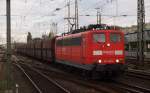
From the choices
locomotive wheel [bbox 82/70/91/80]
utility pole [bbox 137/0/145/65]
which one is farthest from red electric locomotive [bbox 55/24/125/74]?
utility pole [bbox 137/0/145/65]

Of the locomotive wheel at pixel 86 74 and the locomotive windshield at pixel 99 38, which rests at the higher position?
the locomotive windshield at pixel 99 38

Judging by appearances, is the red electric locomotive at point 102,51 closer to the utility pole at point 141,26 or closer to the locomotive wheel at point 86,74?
the locomotive wheel at point 86,74

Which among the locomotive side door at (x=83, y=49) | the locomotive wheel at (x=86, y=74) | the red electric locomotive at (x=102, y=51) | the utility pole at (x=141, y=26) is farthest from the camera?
the utility pole at (x=141, y=26)

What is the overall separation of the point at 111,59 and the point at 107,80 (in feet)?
6.61

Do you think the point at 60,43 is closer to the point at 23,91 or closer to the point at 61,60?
the point at 61,60

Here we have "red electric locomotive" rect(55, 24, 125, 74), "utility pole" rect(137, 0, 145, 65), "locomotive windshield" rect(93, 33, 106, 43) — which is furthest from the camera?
"utility pole" rect(137, 0, 145, 65)

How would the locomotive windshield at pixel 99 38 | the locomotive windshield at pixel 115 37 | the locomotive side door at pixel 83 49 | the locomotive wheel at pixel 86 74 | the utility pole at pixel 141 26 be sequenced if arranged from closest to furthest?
the locomotive windshield at pixel 99 38
the locomotive windshield at pixel 115 37
the locomotive side door at pixel 83 49
the locomotive wheel at pixel 86 74
the utility pole at pixel 141 26

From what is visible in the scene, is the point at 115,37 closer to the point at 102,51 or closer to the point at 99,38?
the point at 99,38

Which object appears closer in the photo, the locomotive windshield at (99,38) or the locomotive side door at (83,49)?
the locomotive windshield at (99,38)

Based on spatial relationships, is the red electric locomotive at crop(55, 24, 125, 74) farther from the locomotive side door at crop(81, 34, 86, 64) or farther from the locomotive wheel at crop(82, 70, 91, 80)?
the locomotive wheel at crop(82, 70, 91, 80)

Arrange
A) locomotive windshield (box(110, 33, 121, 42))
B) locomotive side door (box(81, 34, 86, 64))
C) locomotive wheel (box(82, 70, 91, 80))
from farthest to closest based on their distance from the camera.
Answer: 1. locomotive wheel (box(82, 70, 91, 80))
2. locomotive side door (box(81, 34, 86, 64))
3. locomotive windshield (box(110, 33, 121, 42))

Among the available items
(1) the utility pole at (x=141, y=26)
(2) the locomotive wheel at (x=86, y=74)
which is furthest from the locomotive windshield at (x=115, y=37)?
(1) the utility pole at (x=141, y=26)

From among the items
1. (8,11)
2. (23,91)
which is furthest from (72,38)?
(8,11)

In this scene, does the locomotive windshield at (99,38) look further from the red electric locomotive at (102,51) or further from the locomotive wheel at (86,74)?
the locomotive wheel at (86,74)
